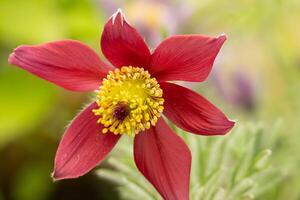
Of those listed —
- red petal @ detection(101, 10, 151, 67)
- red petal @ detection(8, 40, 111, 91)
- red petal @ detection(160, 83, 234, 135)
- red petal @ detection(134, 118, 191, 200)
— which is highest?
red petal @ detection(101, 10, 151, 67)

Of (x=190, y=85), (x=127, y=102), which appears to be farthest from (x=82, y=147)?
(x=190, y=85)

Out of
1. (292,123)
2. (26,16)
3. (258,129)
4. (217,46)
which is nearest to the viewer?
(217,46)

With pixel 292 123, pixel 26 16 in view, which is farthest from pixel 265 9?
pixel 26 16

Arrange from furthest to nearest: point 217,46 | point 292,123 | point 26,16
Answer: point 26,16 → point 292,123 → point 217,46

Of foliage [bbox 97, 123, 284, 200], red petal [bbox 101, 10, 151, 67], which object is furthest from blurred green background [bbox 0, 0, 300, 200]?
red petal [bbox 101, 10, 151, 67]

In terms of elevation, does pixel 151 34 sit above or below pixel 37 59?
above

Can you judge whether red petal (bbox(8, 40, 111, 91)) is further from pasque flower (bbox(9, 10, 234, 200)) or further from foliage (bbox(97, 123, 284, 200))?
foliage (bbox(97, 123, 284, 200))

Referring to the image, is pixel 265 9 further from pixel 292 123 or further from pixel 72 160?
pixel 72 160
